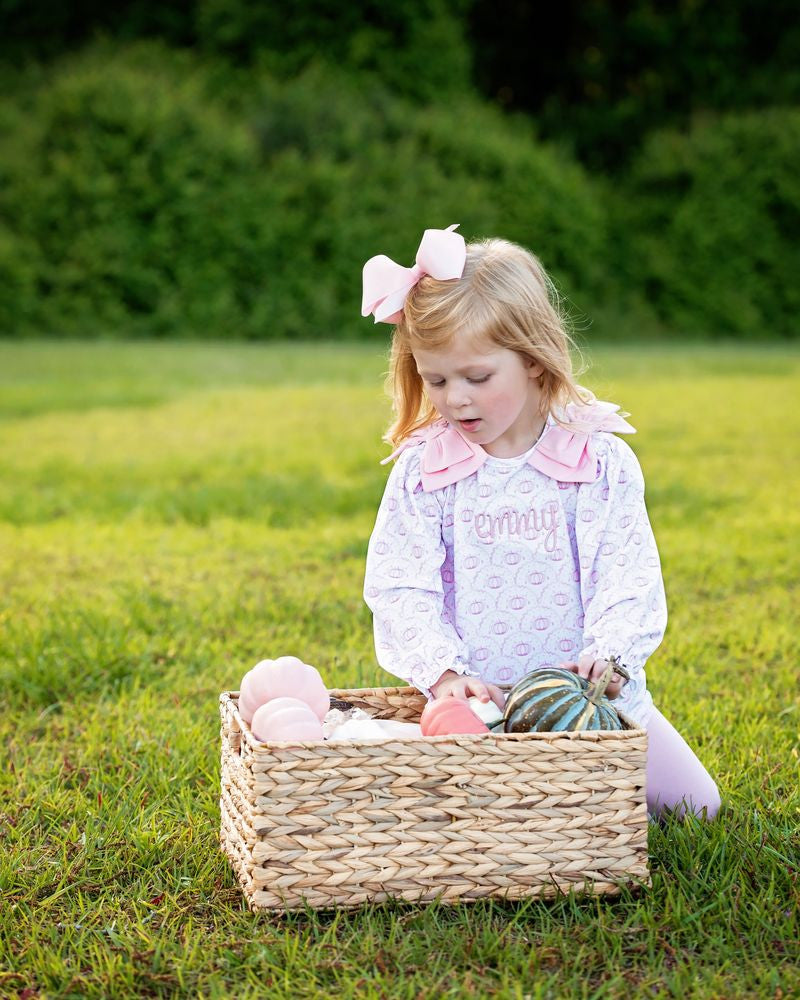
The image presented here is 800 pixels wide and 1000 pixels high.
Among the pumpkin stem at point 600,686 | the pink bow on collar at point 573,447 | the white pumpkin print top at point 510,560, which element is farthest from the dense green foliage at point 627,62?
the pumpkin stem at point 600,686

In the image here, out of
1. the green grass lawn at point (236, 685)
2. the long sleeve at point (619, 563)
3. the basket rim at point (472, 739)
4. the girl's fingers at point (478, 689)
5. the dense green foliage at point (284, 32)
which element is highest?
the dense green foliage at point (284, 32)

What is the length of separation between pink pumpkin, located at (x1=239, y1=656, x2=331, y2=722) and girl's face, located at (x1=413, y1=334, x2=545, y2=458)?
612 millimetres

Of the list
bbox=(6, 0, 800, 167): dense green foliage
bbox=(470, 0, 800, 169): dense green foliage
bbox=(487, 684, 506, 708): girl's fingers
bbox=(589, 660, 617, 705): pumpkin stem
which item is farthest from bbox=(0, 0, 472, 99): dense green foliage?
bbox=(589, 660, 617, 705): pumpkin stem

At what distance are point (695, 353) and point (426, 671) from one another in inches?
569

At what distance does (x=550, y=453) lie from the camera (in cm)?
272

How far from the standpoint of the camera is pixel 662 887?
7.58 feet

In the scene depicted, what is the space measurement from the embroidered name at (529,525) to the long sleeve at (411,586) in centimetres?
13

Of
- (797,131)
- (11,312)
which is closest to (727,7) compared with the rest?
(797,131)

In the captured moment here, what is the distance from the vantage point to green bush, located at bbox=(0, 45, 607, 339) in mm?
17469

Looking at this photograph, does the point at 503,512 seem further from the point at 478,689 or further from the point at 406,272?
the point at 406,272

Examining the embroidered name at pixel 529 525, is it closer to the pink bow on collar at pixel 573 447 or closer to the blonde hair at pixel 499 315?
the pink bow on collar at pixel 573 447

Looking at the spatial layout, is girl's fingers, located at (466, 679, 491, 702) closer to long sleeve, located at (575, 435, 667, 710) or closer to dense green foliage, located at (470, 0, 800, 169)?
long sleeve, located at (575, 435, 667, 710)

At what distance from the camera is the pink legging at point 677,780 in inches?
103

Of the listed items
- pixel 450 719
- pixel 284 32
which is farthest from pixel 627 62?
pixel 450 719
